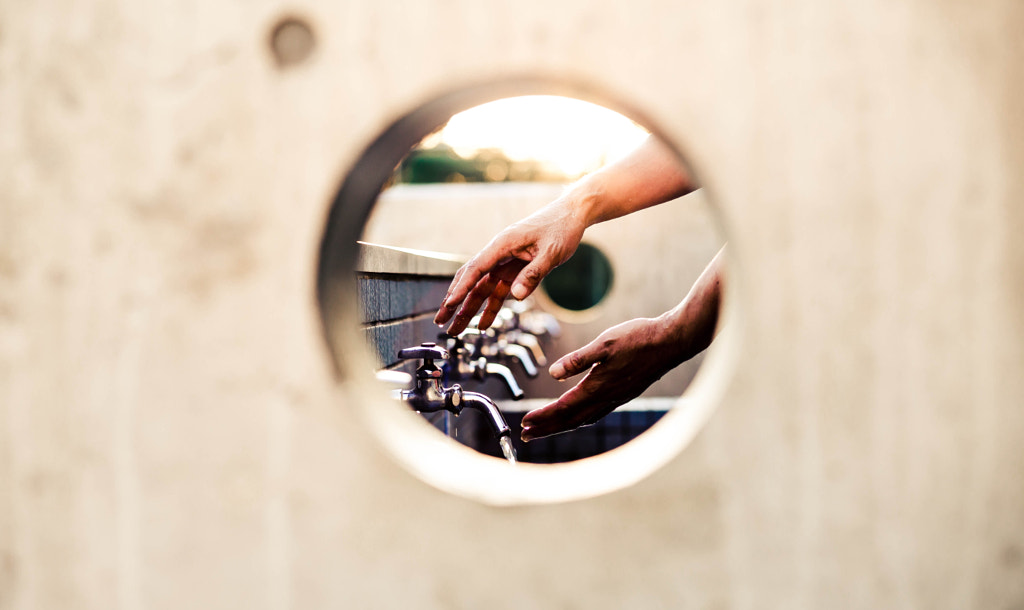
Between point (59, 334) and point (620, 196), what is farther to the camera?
point (620, 196)

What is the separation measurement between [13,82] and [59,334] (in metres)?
0.23

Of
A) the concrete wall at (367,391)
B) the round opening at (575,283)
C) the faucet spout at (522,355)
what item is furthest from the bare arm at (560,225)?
the round opening at (575,283)

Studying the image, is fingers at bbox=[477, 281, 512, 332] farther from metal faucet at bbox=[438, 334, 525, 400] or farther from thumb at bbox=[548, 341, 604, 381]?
metal faucet at bbox=[438, 334, 525, 400]

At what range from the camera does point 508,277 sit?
4.05 feet

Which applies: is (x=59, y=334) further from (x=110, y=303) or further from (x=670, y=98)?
(x=670, y=98)

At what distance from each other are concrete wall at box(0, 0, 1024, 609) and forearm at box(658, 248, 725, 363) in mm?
615

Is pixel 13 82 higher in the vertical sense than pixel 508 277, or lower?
higher

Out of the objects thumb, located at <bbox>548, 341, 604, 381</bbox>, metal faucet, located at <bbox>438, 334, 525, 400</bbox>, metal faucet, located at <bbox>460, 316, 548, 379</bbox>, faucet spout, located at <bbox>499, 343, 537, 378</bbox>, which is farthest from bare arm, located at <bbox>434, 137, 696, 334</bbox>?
faucet spout, located at <bbox>499, 343, 537, 378</bbox>

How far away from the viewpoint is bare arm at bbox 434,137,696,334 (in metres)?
1.12

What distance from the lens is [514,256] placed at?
1182mm

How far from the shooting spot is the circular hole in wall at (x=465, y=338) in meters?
0.61

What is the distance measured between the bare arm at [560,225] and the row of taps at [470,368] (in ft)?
0.31

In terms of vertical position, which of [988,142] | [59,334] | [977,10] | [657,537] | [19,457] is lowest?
[657,537]

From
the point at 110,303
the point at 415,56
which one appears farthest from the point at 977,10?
the point at 110,303
